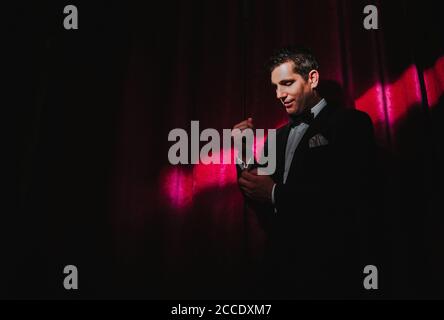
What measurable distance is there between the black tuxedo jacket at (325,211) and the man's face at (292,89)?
0.69 ft

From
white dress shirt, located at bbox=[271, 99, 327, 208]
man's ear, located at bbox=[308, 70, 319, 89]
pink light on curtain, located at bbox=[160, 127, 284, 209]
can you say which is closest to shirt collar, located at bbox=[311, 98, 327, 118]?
white dress shirt, located at bbox=[271, 99, 327, 208]

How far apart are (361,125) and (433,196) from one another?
0.75m

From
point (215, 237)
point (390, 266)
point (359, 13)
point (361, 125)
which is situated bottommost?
point (390, 266)

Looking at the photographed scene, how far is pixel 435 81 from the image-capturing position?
2143 mm

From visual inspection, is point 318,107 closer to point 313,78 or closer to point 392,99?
point 313,78

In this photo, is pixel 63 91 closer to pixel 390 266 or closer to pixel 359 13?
pixel 359 13

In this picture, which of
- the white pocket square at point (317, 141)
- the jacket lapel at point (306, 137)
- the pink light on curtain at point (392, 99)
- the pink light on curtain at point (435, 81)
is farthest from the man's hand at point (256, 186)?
the pink light on curtain at point (435, 81)

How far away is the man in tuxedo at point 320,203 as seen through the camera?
1.47 m

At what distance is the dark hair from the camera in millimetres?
1851

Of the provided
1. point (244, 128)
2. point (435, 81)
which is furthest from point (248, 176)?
point (435, 81)

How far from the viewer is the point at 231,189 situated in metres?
2.12
